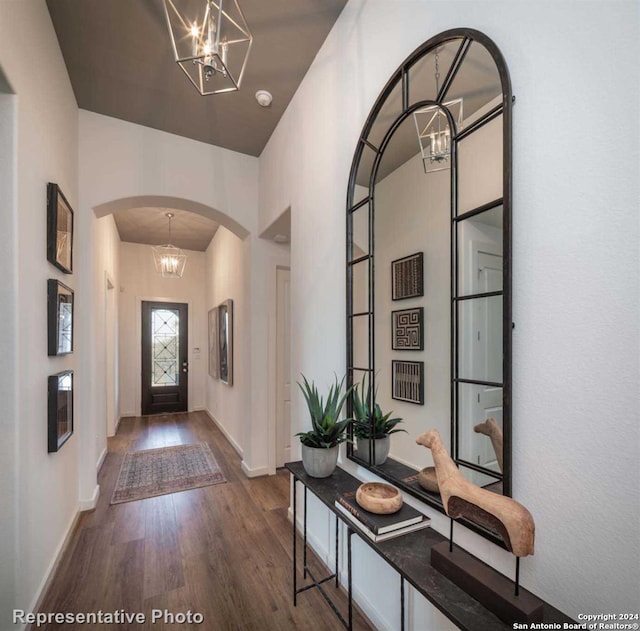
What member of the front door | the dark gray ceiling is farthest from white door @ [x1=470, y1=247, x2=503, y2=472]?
the front door

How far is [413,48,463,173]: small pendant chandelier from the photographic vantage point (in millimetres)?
1257

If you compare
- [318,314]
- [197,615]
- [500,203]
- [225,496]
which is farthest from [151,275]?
[500,203]

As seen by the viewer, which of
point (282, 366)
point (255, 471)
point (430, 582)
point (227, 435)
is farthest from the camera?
point (227, 435)

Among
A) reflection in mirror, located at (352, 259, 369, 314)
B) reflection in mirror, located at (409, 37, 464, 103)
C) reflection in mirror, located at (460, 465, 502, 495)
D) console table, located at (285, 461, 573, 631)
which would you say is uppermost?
reflection in mirror, located at (409, 37, 464, 103)

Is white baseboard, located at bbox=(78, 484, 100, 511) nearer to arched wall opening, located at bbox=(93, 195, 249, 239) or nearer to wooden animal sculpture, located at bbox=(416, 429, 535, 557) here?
arched wall opening, located at bbox=(93, 195, 249, 239)

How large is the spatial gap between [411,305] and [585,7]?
0.95m

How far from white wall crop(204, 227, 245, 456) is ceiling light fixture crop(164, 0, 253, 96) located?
6.02 feet

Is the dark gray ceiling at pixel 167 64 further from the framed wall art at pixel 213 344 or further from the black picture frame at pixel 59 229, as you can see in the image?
the framed wall art at pixel 213 344

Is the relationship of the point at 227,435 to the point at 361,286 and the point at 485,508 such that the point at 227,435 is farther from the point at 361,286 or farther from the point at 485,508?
the point at 485,508

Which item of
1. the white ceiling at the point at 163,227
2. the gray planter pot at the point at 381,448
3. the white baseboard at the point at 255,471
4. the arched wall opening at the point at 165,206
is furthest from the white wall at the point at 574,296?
the white ceiling at the point at 163,227

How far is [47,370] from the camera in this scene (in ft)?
6.35

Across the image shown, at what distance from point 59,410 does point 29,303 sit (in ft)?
2.44

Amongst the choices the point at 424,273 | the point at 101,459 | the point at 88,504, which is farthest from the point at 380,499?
the point at 101,459

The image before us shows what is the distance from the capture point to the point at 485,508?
0.88 meters
